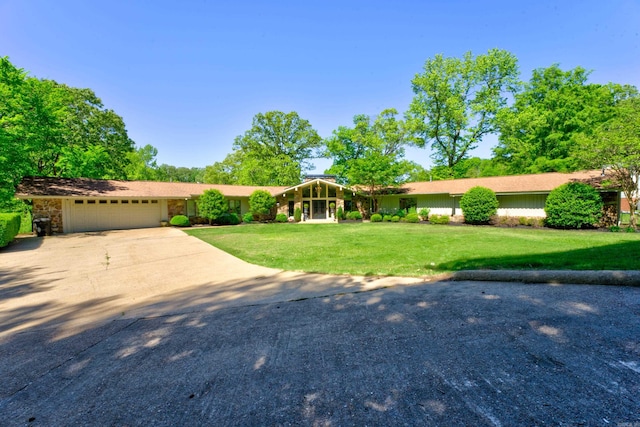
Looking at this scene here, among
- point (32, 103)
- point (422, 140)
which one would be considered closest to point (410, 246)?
point (32, 103)

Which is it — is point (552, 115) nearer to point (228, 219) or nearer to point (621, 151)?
point (621, 151)

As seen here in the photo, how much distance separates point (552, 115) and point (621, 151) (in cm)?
1539

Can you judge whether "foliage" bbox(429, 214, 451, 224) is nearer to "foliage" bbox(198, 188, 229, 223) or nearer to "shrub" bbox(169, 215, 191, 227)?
"foliage" bbox(198, 188, 229, 223)

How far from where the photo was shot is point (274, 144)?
125 feet

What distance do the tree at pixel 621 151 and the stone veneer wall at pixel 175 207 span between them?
85.6 feet

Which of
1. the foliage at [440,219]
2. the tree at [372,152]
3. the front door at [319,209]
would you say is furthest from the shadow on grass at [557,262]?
the front door at [319,209]

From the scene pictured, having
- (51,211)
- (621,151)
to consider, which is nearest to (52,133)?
(51,211)

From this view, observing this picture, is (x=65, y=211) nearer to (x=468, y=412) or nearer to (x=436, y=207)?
(x=468, y=412)

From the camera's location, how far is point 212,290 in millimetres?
5512

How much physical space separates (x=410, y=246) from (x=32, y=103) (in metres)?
21.4

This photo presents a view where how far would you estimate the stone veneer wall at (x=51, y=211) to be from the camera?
16.4m

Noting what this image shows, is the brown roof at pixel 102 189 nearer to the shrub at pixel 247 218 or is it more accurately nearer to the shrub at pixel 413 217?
the shrub at pixel 247 218

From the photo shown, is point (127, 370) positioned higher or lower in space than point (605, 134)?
lower

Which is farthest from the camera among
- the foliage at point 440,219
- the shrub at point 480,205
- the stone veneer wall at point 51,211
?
the foliage at point 440,219
